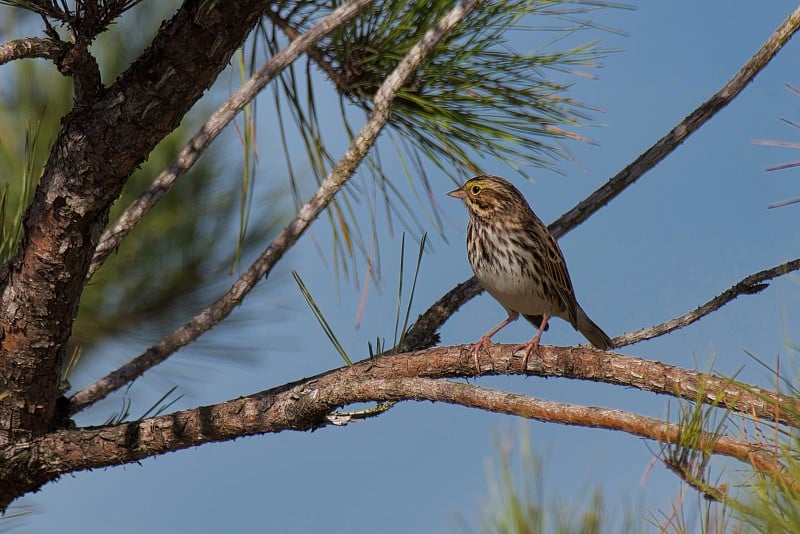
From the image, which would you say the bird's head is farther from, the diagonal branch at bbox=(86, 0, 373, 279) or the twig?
the diagonal branch at bbox=(86, 0, 373, 279)

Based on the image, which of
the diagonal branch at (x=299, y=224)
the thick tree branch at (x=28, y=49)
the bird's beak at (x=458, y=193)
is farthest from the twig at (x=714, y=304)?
the thick tree branch at (x=28, y=49)

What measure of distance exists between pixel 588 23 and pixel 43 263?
5.08ft

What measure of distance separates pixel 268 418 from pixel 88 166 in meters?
0.64

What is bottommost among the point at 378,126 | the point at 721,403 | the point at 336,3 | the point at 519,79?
the point at 721,403

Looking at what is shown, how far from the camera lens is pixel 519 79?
2.70 m

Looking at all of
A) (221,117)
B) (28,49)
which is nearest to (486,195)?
(221,117)

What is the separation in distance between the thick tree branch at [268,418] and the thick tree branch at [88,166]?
0.61 ft

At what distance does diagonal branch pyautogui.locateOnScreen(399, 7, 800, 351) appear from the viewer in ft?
7.50

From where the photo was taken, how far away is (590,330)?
2977 mm

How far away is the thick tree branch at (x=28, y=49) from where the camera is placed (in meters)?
1.93

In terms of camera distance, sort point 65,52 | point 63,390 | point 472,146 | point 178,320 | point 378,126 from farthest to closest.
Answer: point 178,320 → point 472,146 → point 63,390 → point 378,126 → point 65,52

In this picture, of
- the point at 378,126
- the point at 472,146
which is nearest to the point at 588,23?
the point at 472,146

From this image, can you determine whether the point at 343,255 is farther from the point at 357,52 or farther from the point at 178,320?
the point at 178,320

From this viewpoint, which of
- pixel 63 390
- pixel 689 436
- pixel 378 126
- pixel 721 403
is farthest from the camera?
pixel 63 390
